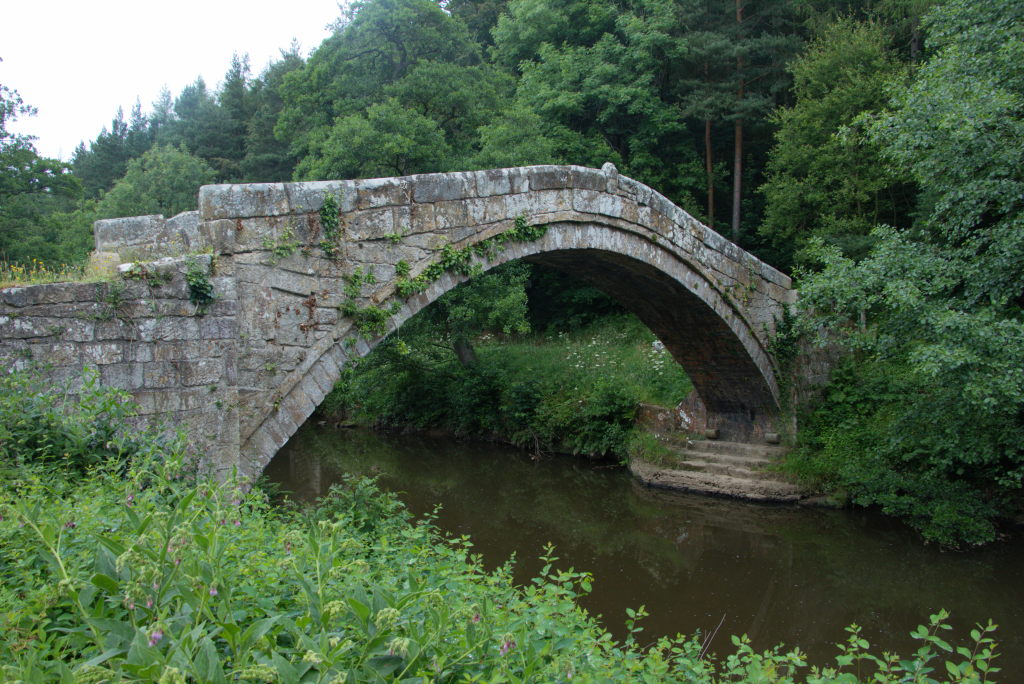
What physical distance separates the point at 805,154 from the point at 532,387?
6.28 m

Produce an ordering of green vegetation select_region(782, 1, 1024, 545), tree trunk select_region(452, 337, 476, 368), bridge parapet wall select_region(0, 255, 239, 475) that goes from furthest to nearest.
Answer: tree trunk select_region(452, 337, 476, 368) < green vegetation select_region(782, 1, 1024, 545) < bridge parapet wall select_region(0, 255, 239, 475)

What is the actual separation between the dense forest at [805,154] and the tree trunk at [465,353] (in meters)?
0.99

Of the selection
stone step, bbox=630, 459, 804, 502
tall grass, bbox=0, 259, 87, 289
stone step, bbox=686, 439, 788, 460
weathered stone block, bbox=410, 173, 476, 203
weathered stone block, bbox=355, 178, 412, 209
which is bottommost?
stone step, bbox=630, 459, 804, 502

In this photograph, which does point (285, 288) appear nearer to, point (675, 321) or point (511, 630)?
point (511, 630)

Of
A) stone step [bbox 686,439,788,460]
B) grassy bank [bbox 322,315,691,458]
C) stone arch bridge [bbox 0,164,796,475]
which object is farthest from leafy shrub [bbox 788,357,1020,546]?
stone arch bridge [bbox 0,164,796,475]

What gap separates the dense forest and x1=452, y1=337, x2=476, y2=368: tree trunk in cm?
99

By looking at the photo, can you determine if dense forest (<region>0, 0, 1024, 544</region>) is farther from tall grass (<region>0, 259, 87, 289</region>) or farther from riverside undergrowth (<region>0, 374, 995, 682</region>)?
tall grass (<region>0, 259, 87, 289</region>)

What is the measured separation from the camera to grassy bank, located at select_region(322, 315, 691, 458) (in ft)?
37.6

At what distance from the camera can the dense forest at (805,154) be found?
6645 mm

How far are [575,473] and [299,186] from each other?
698cm

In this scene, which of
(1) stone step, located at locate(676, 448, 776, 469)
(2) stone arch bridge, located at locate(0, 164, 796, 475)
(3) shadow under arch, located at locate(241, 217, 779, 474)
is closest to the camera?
(2) stone arch bridge, located at locate(0, 164, 796, 475)

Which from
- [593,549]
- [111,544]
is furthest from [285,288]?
[593,549]

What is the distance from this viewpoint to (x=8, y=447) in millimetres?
3426

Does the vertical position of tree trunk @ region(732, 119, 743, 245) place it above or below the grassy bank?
above
